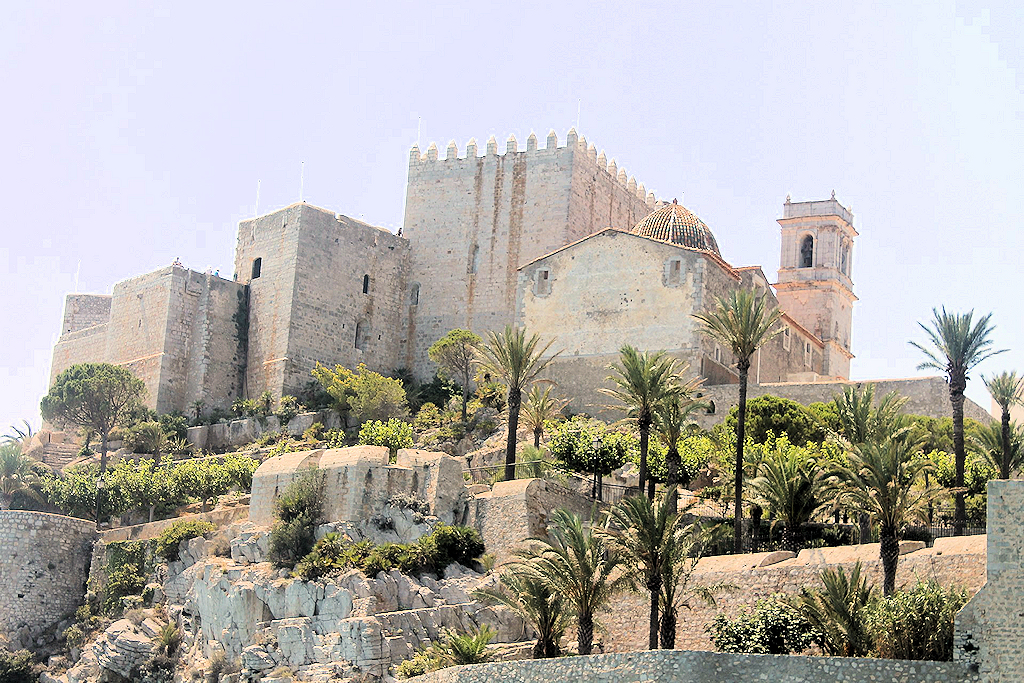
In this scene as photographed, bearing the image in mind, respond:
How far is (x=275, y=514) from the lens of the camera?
42.4 m

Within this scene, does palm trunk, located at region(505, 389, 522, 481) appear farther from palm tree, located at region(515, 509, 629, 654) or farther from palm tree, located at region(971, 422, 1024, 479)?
palm tree, located at region(971, 422, 1024, 479)

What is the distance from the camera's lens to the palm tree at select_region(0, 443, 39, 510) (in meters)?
51.9

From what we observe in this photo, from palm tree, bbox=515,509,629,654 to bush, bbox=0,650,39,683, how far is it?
17762 mm

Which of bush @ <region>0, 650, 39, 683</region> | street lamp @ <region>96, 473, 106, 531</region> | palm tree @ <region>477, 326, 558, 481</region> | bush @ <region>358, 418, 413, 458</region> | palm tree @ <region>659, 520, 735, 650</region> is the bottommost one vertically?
bush @ <region>0, 650, 39, 683</region>

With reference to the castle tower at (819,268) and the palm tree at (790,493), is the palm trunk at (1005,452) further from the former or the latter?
the castle tower at (819,268)

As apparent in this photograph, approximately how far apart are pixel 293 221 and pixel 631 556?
31.7 meters

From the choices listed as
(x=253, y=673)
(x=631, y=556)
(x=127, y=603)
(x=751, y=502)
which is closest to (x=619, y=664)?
(x=631, y=556)

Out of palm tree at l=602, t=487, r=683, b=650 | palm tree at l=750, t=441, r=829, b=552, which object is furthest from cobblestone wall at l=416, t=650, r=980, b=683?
palm tree at l=750, t=441, r=829, b=552

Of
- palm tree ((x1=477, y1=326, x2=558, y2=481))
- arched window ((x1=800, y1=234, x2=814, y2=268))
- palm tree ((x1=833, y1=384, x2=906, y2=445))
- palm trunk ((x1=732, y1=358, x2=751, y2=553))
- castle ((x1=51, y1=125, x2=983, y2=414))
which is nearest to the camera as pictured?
palm trunk ((x1=732, y1=358, x2=751, y2=553))

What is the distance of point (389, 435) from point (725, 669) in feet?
80.5

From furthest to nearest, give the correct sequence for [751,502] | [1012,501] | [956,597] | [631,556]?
[751,502] → [631,556] → [956,597] → [1012,501]

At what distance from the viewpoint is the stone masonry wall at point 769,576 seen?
30.9 m

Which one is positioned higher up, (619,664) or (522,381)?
(522,381)

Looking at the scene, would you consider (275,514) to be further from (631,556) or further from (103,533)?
(631,556)
